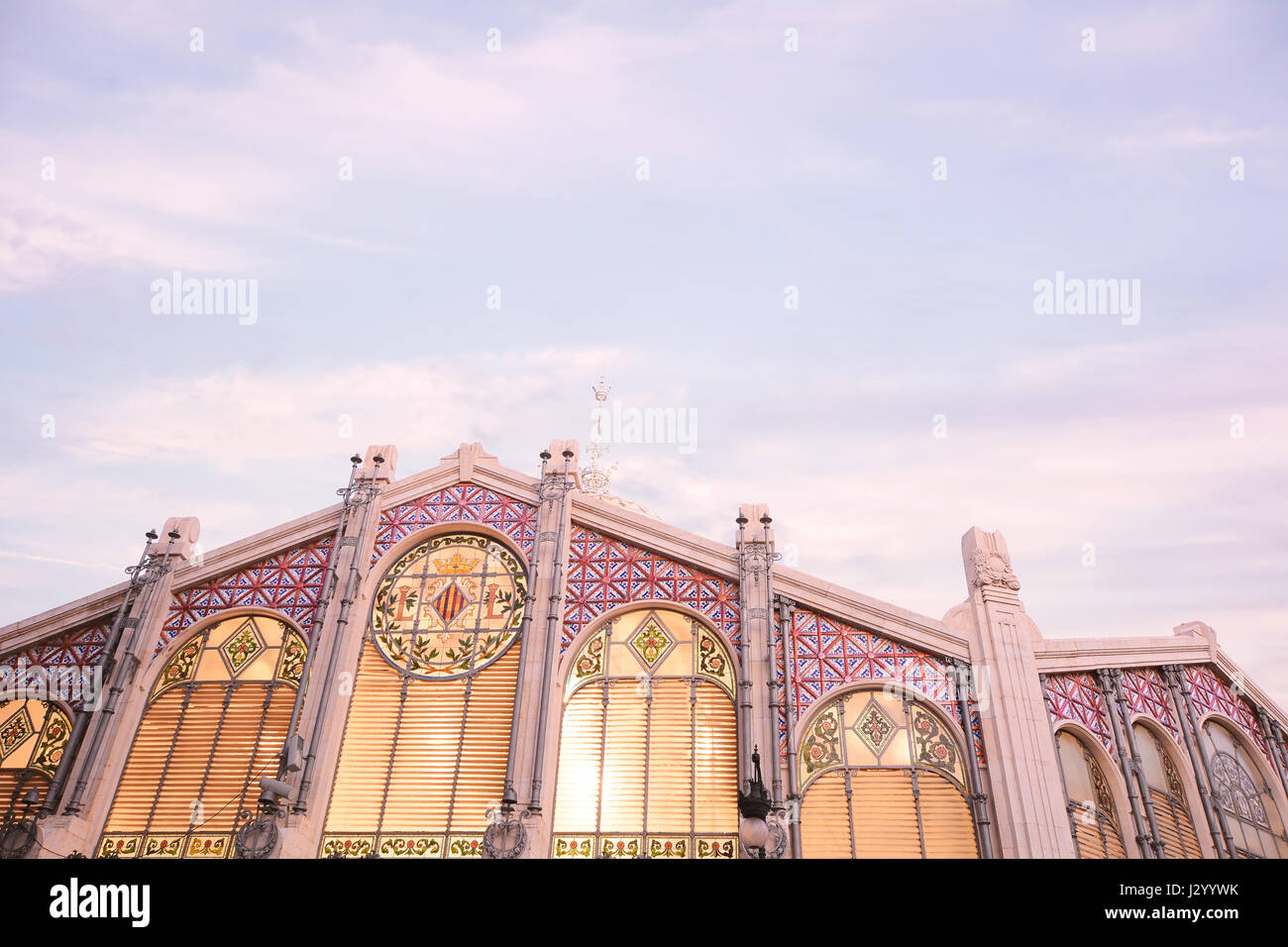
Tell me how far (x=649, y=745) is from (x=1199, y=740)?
507 inches

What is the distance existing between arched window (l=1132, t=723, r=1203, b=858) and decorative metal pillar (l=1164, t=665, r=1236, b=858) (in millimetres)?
501

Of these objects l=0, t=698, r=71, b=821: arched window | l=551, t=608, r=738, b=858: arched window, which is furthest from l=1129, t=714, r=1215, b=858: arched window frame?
l=0, t=698, r=71, b=821: arched window

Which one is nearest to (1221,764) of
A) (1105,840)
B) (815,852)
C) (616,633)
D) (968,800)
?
(1105,840)

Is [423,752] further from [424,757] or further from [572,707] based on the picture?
[572,707]

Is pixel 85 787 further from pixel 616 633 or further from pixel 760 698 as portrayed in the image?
pixel 760 698

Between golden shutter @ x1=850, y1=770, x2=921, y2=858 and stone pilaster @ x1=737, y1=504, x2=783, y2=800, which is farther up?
stone pilaster @ x1=737, y1=504, x2=783, y2=800

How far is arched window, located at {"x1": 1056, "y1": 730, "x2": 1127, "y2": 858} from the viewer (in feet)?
68.2

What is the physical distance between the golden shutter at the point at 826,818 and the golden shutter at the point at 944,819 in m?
1.59

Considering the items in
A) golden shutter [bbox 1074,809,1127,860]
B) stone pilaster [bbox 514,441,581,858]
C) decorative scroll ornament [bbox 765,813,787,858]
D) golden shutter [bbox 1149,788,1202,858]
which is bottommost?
decorative scroll ornament [bbox 765,813,787,858]

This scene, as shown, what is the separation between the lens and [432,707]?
23.2 m

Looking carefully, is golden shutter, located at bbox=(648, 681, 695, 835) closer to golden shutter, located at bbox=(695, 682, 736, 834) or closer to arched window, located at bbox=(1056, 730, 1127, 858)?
golden shutter, located at bbox=(695, 682, 736, 834)

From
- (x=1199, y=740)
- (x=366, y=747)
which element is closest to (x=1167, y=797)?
(x=1199, y=740)

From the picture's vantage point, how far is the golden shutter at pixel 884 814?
20328 mm

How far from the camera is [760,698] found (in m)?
21.9
